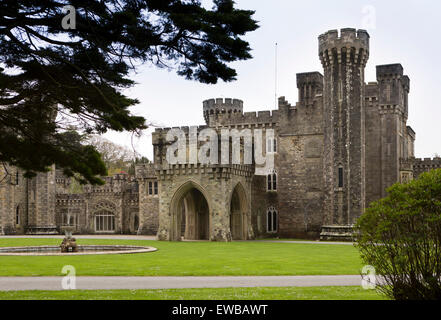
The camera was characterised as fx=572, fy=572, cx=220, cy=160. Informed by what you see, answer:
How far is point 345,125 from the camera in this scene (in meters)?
41.3

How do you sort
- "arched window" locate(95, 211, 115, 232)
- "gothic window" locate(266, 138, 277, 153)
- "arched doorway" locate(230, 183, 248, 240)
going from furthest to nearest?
"arched window" locate(95, 211, 115, 232) → "gothic window" locate(266, 138, 277, 153) → "arched doorway" locate(230, 183, 248, 240)

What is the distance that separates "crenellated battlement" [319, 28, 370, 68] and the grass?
30006 mm

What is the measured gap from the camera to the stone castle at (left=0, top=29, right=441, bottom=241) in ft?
134

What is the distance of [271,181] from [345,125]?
382 inches

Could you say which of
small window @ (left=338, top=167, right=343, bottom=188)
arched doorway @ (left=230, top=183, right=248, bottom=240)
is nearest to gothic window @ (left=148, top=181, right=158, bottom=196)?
arched doorway @ (left=230, top=183, right=248, bottom=240)

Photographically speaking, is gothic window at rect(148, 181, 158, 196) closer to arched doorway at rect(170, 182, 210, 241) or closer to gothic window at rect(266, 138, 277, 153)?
arched doorway at rect(170, 182, 210, 241)

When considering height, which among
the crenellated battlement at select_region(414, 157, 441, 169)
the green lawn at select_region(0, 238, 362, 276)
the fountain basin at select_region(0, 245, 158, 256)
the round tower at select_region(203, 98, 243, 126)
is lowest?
the fountain basin at select_region(0, 245, 158, 256)

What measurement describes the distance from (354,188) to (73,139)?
30567 mm

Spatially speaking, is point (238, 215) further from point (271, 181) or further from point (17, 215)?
point (17, 215)

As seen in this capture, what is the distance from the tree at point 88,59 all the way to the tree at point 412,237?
13.0 ft

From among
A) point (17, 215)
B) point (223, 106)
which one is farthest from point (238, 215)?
point (17, 215)

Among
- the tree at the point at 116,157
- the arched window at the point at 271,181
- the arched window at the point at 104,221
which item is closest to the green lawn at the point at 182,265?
the arched window at the point at 271,181

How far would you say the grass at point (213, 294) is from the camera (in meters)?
12.0
